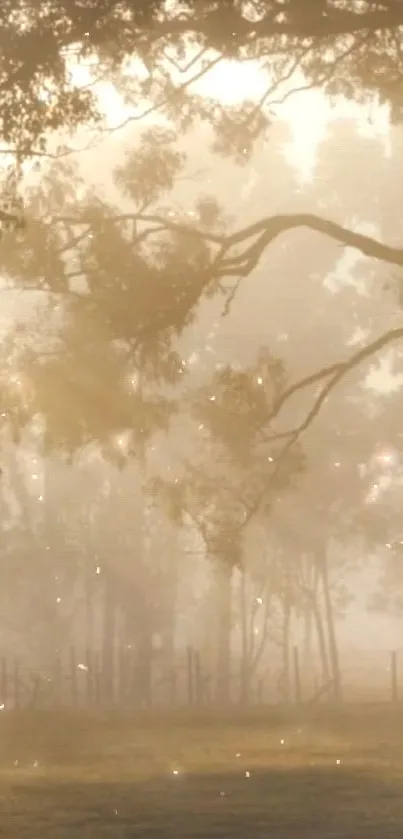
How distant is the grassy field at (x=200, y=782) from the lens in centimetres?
359

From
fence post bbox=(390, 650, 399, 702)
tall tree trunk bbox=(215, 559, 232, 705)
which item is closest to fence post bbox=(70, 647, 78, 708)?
tall tree trunk bbox=(215, 559, 232, 705)

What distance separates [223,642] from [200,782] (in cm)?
373

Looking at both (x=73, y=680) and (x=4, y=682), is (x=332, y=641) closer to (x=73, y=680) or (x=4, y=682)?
(x=73, y=680)

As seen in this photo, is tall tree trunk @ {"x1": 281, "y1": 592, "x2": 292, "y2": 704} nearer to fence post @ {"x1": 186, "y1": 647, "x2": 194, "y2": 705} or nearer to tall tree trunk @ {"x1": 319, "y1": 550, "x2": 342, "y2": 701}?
tall tree trunk @ {"x1": 319, "y1": 550, "x2": 342, "y2": 701}

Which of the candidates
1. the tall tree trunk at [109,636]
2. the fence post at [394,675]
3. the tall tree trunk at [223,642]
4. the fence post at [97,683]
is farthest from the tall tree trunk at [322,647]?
the fence post at [97,683]

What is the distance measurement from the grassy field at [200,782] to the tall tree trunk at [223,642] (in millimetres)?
1195

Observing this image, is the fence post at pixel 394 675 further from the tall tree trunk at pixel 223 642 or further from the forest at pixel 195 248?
the tall tree trunk at pixel 223 642

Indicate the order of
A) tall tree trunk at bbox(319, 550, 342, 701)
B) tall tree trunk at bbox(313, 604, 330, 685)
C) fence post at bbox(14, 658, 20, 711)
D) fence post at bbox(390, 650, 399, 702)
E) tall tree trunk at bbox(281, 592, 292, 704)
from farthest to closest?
tall tree trunk at bbox(281, 592, 292, 704)
tall tree trunk at bbox(313, 604, 330, 685)
fence post at bbox(14, 658, 20, 711)
tall tree trunk at bbox(319, 550, 342, 701)
fence post at bbox(390, 650, 399, 702)

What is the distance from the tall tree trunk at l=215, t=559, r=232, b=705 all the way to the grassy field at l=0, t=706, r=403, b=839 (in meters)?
1.20

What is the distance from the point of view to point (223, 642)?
25.8 feet

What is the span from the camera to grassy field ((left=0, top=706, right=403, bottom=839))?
3594 millimetres

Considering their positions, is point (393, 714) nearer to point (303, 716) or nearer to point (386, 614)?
point (303, 716)

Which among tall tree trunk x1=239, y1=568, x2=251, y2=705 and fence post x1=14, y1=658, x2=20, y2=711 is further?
tall tree trunk x1=239, y1=568, x2=251, y2=705

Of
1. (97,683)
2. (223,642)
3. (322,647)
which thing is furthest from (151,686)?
(322,647)
